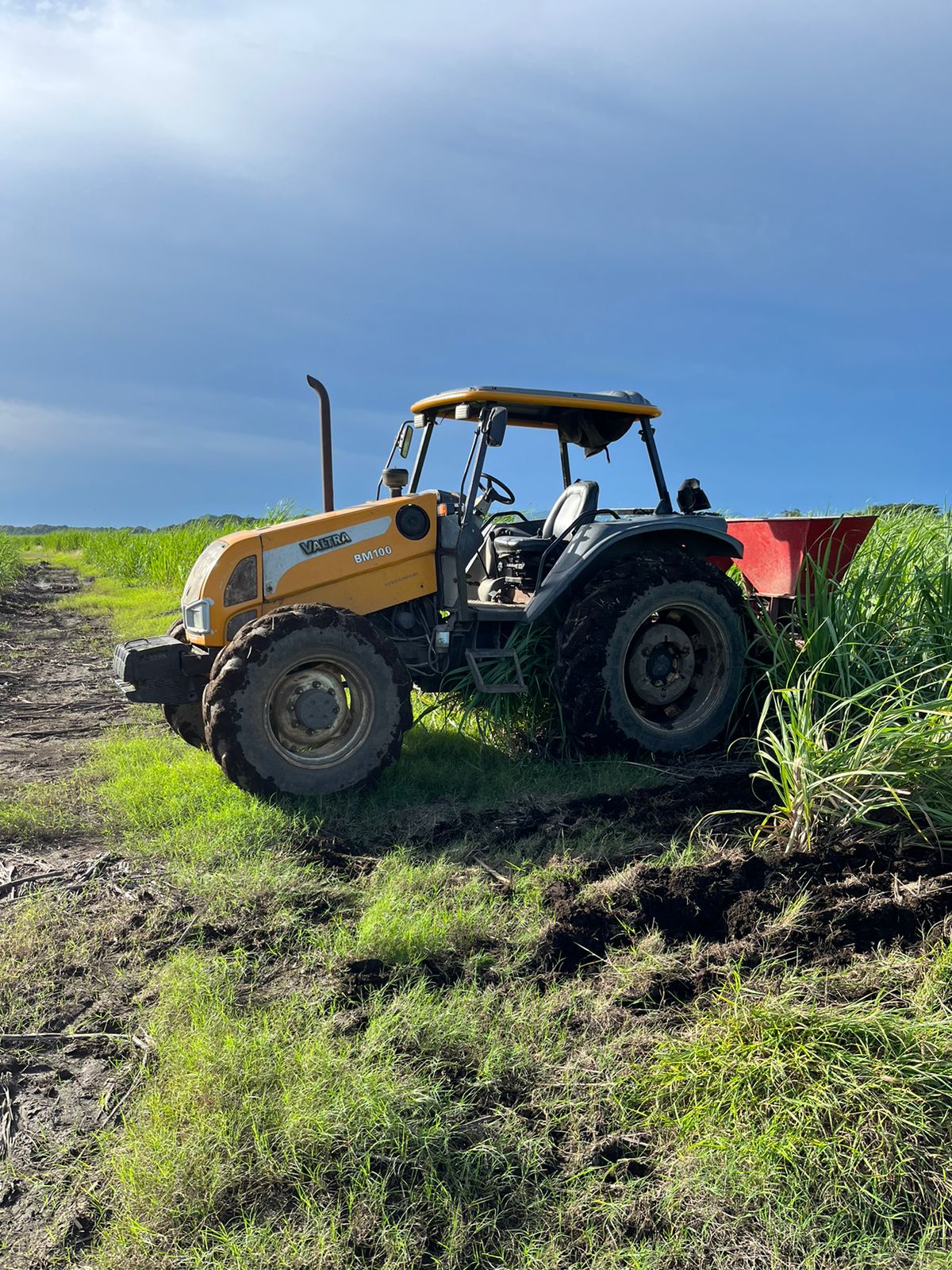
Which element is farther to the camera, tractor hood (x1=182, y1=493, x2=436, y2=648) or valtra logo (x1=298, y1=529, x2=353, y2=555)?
valtra logo (x1=298, y1=529, x2=353, y2=555)

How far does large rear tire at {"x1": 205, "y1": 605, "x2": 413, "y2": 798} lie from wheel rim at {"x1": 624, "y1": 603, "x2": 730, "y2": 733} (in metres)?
1.55

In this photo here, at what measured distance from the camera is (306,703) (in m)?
5.10

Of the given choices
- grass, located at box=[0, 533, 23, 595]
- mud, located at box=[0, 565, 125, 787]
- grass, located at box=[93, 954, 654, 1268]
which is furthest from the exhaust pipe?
grass, located at box=[0, 533, 23, 595]

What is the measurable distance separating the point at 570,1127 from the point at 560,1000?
0.55 metres

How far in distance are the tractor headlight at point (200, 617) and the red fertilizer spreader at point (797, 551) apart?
3.61 m

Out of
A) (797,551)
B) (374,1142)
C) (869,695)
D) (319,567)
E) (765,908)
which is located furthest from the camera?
(797,551)

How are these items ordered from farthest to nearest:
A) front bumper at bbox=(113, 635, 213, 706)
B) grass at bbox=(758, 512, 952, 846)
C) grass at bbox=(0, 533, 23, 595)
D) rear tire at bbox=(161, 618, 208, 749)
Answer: grass at bbox=(0, 533, 23, 595)
rear tire at bbox=(161, 618, 208, 749)
front bumper at bbox=(113, 635, 213, 706)
grass at bbox=(758, 512, 952, 846)

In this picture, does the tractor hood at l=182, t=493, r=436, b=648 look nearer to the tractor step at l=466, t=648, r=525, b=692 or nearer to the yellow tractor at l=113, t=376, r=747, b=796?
the yellow tractor at l=113, t=376, r=747, b=796

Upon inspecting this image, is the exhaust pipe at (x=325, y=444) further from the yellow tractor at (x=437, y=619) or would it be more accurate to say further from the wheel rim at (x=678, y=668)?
the wheel rim at (x=678, y=668)

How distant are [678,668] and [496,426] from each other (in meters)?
1.90

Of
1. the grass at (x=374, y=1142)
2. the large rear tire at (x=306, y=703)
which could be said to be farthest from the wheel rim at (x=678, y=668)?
the grass at (x=374, y=1142)

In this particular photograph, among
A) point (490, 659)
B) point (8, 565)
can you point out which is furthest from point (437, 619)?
point (8, 565)

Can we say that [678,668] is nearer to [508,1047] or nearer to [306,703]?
[306,703]

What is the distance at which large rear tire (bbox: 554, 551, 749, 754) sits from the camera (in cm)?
561
